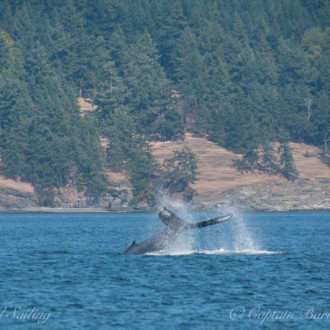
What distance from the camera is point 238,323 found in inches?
1252

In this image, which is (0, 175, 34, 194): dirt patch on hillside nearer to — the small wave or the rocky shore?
the rocky shore

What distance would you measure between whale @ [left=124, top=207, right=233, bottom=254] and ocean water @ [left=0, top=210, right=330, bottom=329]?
80 centimetres

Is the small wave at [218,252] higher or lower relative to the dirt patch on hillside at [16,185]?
higher

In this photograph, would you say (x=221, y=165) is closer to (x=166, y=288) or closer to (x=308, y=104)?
(x=308, y=104)

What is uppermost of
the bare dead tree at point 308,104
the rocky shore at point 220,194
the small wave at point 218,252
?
the small wave at point 218,252

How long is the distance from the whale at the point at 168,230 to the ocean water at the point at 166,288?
80cm

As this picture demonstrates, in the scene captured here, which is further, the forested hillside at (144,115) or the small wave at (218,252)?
the forested hillside at (144,115)

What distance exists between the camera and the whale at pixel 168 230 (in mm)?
41950

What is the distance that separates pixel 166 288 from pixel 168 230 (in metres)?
6.90

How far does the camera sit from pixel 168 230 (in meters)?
46.4

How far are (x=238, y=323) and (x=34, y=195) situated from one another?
4900 inches

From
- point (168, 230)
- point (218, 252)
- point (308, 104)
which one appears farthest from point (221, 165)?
point (168, 230)

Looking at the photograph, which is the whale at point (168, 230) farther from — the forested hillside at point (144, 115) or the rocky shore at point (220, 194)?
the forested hillside at point (144, 115)

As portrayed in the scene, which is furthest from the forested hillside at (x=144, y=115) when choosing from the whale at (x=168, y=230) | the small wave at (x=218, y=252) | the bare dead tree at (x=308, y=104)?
the whale at (x=168, y=230)
